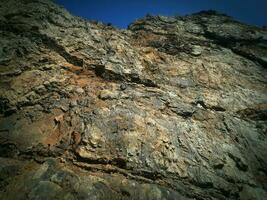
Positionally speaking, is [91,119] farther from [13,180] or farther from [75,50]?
[75,50]

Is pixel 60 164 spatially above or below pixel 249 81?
below

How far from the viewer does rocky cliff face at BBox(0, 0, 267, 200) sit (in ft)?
22.1

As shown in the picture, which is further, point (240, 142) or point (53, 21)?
point (53, 21)

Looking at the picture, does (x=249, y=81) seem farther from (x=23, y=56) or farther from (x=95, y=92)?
(x=23, y=56)

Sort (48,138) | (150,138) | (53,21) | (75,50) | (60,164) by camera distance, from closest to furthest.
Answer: (60,164) < (48,138) < (150,138) < (75,50) < (53,21)

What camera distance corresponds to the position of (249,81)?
12047 millimetres

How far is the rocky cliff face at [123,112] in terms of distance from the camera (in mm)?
6750

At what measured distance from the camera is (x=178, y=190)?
6.81 m

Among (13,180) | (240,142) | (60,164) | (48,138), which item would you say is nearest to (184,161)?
(240,142)

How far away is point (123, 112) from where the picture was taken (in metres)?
8.57

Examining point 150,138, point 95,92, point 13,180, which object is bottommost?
point 13,180

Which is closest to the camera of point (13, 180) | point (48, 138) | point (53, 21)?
point (13, 180)

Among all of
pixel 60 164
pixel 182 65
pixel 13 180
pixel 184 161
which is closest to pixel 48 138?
pixel 60 164

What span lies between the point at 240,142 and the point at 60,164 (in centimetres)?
609
